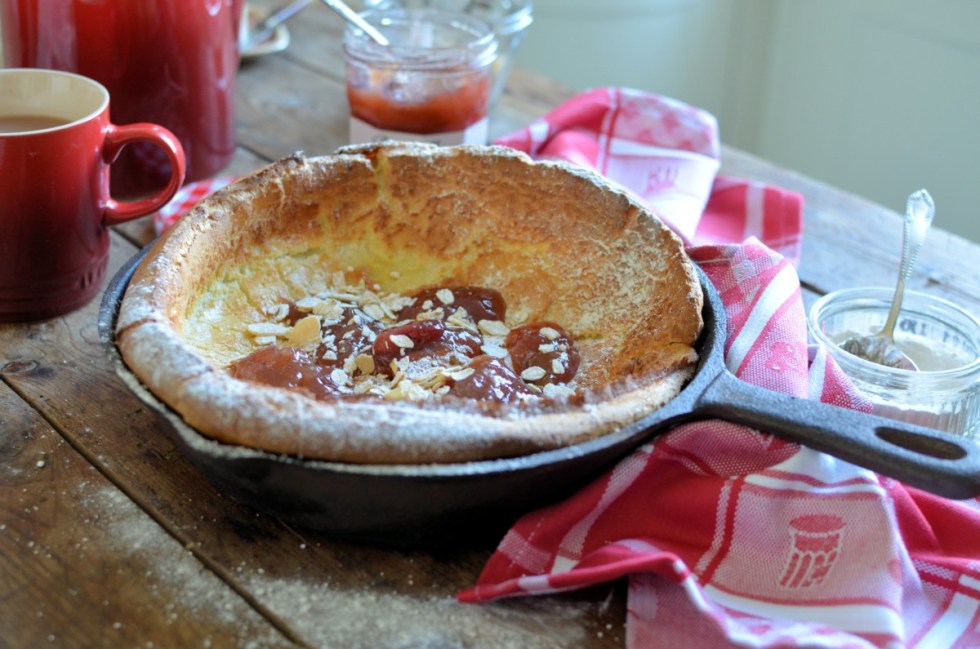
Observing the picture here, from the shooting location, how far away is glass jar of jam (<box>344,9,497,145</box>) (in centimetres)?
147

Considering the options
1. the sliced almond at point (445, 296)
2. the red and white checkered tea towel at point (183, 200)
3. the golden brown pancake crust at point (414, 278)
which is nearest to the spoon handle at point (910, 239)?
the golden brown pancake crust at point (414, 278)

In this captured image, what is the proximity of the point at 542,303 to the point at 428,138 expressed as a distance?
0.47 m

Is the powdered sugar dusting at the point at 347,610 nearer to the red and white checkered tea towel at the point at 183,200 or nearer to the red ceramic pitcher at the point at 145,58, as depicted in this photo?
the red and white checkered tea towel at the point at 183,200

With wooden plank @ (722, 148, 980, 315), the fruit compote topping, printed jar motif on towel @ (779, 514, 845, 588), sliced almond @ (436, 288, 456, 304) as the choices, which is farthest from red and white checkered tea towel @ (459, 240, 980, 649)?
wooden plank @ (722, 148, 980, 315)

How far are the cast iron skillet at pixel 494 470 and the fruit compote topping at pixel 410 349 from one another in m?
0.09

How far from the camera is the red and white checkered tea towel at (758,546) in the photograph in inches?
31.9

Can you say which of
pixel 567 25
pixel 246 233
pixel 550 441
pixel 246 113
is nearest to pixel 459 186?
pixel 246 233

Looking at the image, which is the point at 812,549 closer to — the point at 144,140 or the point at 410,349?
the point at 410,349

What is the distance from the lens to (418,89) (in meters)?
1.48

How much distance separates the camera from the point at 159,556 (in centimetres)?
88

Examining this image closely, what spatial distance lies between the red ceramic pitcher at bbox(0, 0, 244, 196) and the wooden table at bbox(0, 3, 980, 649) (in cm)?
37

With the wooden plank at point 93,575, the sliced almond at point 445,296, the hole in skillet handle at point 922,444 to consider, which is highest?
the hole in skillet handle at point 922,444

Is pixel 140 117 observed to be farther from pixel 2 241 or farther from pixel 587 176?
pixel 587 176

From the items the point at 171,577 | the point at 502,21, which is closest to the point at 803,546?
the point at 171,577
